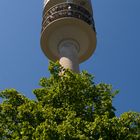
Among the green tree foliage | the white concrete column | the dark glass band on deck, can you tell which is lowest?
the green tree foliage

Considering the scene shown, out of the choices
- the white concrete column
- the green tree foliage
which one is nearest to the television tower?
the white concrete column

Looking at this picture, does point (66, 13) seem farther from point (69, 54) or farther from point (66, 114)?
point (66, 114)

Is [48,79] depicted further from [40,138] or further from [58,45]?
[58,45]

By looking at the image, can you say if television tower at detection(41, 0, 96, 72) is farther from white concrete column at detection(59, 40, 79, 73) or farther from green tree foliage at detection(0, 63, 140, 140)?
green tree foliage at detection(0, 63, 140, 140)

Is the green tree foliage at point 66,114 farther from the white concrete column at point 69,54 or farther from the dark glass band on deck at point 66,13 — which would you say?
the dark glass band on deck at point 66,13

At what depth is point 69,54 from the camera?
35.4 meters

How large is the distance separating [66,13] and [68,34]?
107 inches

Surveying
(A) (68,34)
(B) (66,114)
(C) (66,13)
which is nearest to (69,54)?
(A) (68,34)

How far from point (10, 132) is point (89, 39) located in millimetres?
22653

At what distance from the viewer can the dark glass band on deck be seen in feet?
127

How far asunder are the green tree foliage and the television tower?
55.2 feet

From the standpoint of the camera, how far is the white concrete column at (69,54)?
33.7 meters

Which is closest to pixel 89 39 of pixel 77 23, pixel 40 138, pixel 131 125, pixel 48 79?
pixel 77 23

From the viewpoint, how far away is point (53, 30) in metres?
37.6
